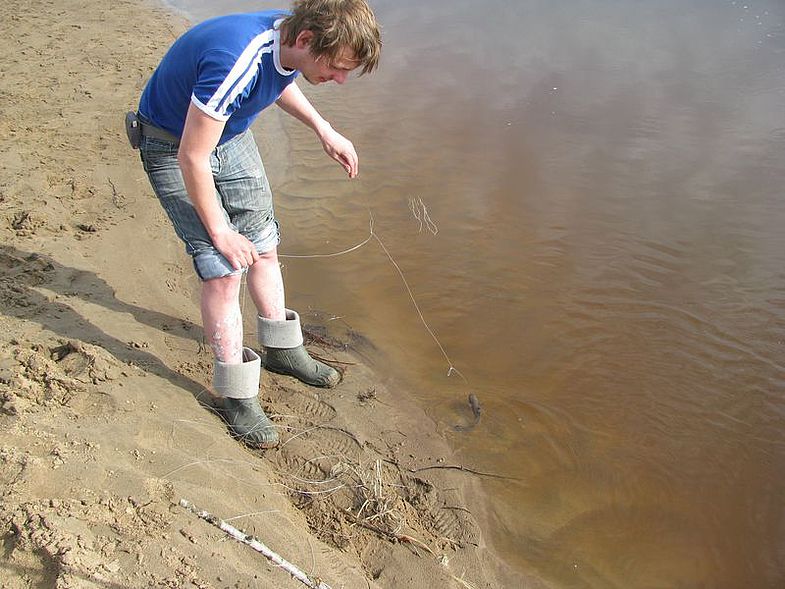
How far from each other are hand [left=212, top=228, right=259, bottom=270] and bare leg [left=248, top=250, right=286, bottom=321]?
0.49 metres

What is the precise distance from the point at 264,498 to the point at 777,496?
2265 mm

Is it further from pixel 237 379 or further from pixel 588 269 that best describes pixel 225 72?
pixel 588 269

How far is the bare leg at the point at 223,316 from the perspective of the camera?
2.92m

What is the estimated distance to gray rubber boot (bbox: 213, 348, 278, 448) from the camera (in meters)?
3.10

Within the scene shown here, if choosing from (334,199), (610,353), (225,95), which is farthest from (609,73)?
(225,95)

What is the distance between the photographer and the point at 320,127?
3.22 metres

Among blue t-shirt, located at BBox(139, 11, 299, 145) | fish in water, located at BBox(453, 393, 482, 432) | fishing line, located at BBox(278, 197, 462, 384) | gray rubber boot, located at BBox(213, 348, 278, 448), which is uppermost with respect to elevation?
blue t-shirt, located at BBox(139, 11, 299, 145)

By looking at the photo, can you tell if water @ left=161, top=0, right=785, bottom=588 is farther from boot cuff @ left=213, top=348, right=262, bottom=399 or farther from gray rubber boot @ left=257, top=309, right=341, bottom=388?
boot cuff @ left=213, top=348, right=262, bottom=399

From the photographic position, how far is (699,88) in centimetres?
675

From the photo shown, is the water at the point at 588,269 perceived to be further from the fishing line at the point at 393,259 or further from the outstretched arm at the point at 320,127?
the outstretched arm at the point at 320,127

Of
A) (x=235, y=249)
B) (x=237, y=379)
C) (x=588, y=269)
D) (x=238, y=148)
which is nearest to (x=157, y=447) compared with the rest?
(x=237, y=379)

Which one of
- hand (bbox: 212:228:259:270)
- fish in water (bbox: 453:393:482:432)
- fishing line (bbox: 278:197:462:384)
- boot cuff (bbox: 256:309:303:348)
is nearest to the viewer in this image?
hand (bbox: 212:228:259:270)

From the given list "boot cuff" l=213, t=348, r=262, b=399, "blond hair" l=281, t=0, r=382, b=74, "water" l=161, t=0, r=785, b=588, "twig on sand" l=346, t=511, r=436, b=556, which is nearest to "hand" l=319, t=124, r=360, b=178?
"blond hair" l=281, t=0, r=382, b=74

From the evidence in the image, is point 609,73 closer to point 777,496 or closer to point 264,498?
point 777,496
